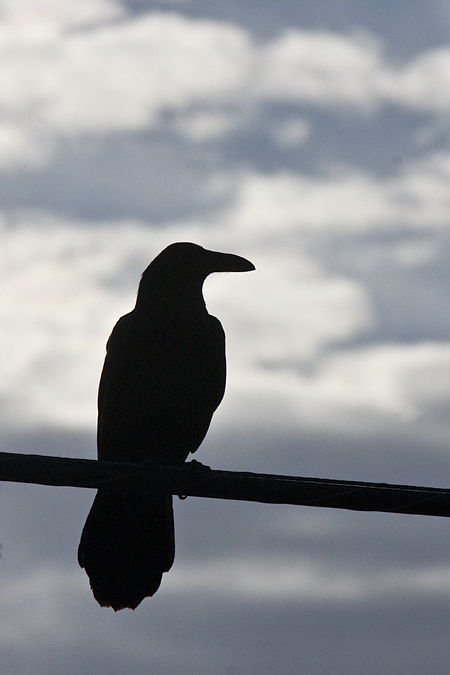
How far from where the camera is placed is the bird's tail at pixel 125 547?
556 centimetres

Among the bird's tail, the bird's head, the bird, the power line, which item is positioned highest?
the bird's head

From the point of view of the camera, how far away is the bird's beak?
6.98m

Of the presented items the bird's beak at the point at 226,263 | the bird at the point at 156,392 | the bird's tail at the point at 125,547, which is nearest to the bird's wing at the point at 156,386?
the bird at the point at 156,392

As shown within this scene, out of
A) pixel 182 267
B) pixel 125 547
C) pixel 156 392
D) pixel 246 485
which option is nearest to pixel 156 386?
pixel 156 392

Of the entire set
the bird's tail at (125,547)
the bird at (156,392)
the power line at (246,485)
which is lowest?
the power line at (246,485)

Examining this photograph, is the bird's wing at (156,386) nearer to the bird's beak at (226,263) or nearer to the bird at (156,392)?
the bird at (156,392)

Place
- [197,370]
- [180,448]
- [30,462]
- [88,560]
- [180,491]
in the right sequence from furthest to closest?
[180,448]
[197,370]
[88,560]
[180,491]
[30,462]

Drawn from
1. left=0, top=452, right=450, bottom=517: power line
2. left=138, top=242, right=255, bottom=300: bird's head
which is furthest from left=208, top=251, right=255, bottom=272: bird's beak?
left=0, top=452, right=450, bottom=517: power line

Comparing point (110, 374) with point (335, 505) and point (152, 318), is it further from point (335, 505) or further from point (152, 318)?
point (335, 505)

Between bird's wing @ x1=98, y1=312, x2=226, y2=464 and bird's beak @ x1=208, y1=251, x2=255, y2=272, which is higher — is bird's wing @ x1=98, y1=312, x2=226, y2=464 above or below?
below

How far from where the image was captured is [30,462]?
352 centimetres

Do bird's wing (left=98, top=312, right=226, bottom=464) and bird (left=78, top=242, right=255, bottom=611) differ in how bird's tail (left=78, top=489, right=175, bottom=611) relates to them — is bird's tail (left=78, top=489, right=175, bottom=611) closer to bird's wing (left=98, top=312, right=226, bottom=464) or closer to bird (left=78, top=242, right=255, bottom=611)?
bird (left=78, top=242, right=255, bottom=611)

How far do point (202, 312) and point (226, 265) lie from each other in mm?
594

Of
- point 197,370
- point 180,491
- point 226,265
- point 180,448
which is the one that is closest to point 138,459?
point 180,448
